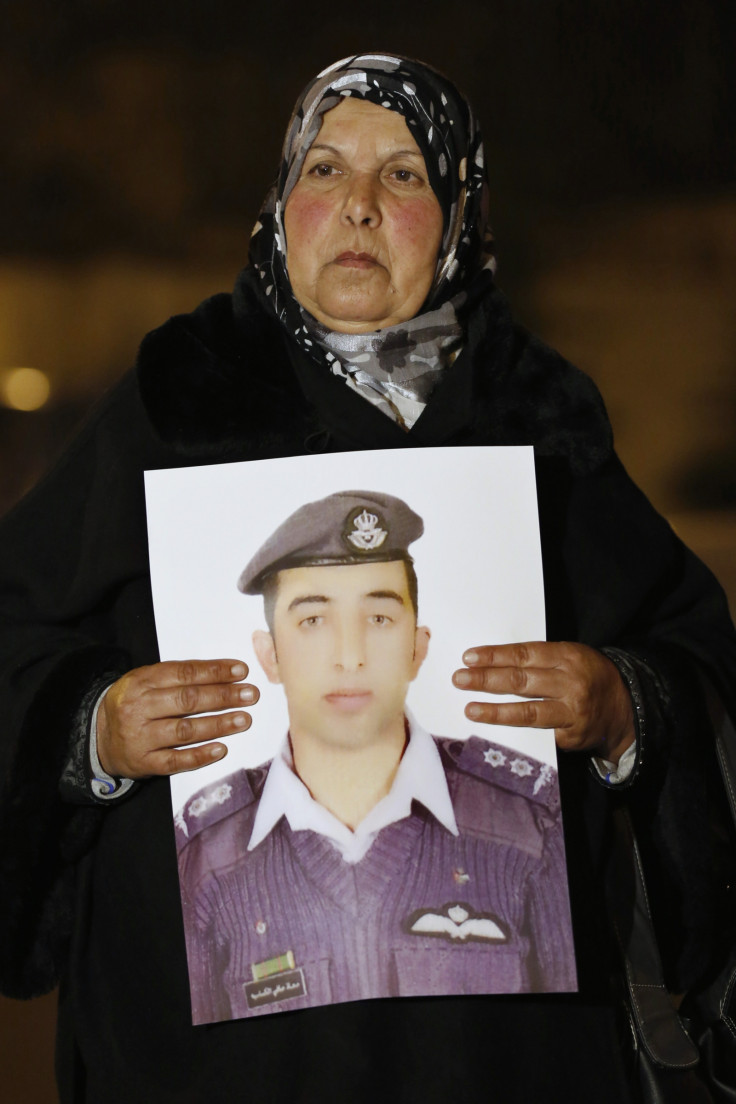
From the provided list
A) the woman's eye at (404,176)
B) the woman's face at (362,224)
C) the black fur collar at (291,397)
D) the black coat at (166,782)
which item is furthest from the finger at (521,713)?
the woman's eye at (404,176)

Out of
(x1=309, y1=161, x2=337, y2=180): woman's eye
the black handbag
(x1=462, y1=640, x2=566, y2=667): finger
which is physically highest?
(x1=309, y1=161, x2=337, y2=180): woman's eye

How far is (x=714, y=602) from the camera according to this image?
3.74 feet

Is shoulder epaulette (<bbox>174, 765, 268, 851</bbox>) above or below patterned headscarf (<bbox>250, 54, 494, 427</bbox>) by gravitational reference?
below

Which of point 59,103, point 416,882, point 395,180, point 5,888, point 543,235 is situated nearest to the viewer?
point 416,882

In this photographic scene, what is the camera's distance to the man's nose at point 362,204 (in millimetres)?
1021

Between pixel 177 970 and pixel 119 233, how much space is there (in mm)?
1552

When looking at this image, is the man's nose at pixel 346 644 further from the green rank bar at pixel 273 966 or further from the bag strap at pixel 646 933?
the bag strap at pixel 646 933

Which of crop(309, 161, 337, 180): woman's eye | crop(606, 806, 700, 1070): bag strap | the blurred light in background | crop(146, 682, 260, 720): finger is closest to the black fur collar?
crop(309, 161, 337, 180): woman's eye

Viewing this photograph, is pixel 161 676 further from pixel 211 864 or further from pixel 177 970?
pixel 177 970

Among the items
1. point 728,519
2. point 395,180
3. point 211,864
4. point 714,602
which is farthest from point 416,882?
point 728,519

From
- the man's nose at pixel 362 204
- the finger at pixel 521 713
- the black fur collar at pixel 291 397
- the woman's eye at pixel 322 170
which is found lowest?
the finger at pixel 521 713

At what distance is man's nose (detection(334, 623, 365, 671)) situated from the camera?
862mm

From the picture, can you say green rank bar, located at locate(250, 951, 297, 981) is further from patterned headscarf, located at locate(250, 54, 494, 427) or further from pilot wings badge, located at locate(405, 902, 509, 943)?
patterned headscarf, located at locate(250, 54, 494, 427)

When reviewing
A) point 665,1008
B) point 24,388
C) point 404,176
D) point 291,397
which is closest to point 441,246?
point 404,176
